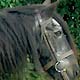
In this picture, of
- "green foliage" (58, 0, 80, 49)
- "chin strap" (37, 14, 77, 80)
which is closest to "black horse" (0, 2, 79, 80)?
"chin strap" (37, 14, 77, 80)

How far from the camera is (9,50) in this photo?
92.9 inches

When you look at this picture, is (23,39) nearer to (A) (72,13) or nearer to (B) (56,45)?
(B) (56,45)

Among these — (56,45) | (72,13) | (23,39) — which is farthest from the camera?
(72,13)

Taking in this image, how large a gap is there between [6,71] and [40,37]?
343 millimetres

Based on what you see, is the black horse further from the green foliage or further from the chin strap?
the green foliage

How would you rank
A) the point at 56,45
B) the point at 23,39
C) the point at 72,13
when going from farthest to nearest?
the point at 72,13, the point at 56,45, the point at 23,39

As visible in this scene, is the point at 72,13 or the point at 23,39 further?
the point at 72,13

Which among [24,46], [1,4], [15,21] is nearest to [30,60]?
[24,46]

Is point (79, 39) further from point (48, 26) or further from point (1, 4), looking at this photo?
point (48, 26)

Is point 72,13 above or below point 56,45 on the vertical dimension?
below

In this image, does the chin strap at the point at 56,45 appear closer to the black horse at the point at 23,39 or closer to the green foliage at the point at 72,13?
the black horse at the point at 23,39

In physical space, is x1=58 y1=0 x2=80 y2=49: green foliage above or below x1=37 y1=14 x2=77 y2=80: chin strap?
below

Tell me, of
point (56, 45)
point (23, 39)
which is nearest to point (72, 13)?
point (56, 45)

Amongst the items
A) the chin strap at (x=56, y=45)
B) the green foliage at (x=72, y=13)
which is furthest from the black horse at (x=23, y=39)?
the green foliage at (x=72, y=13)
